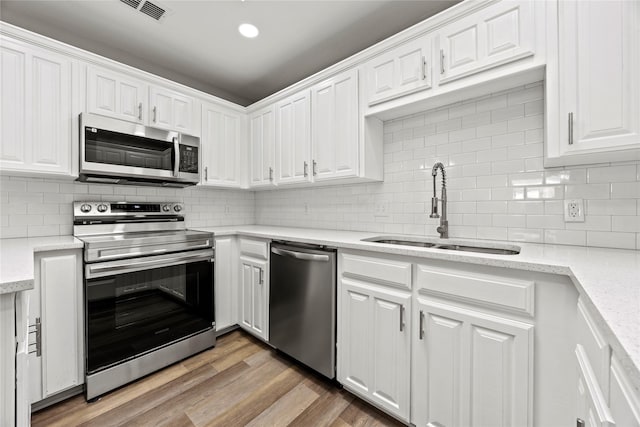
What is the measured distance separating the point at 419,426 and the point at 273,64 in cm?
298

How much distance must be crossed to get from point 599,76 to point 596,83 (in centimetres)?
3

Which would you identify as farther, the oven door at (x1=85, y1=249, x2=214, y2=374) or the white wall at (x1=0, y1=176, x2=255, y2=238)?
the white wall at (x1=0, y1=176, x2=255, y2=238)

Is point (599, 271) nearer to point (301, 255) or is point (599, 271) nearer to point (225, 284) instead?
point (301, 255)

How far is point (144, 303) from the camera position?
6.44 feet

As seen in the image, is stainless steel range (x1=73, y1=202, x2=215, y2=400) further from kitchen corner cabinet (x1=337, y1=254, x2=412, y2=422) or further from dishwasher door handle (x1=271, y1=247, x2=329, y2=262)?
kitchen corner cabinet (x1=337, y1=254, x2=412, y2=422)

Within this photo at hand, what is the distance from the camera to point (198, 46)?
2404 millimetres

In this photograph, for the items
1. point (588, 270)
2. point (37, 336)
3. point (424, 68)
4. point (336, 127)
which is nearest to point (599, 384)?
point (588, 270)

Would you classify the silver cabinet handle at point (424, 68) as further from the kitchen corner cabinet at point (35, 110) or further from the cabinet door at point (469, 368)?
the kitchen corner cabinet at point (35, 110)

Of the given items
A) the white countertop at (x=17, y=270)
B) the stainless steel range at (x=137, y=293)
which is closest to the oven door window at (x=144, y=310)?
the stainless steel range at (x=137, y=293)

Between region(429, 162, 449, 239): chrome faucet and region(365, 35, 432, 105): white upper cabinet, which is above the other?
region(365, 35, 432, 105): white upper cabinet

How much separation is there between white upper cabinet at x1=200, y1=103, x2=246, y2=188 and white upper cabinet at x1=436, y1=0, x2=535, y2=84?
204 centimetres

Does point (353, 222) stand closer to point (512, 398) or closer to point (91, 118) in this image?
point (512, 398)

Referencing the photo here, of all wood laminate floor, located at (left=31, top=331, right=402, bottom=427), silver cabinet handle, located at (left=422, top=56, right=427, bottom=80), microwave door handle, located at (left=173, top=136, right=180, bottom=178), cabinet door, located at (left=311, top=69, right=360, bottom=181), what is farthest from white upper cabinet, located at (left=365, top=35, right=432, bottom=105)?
wood laminate floor, located at (left=31, top=331, right=402, bottom=427)

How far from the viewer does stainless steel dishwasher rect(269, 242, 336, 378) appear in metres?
1.81
